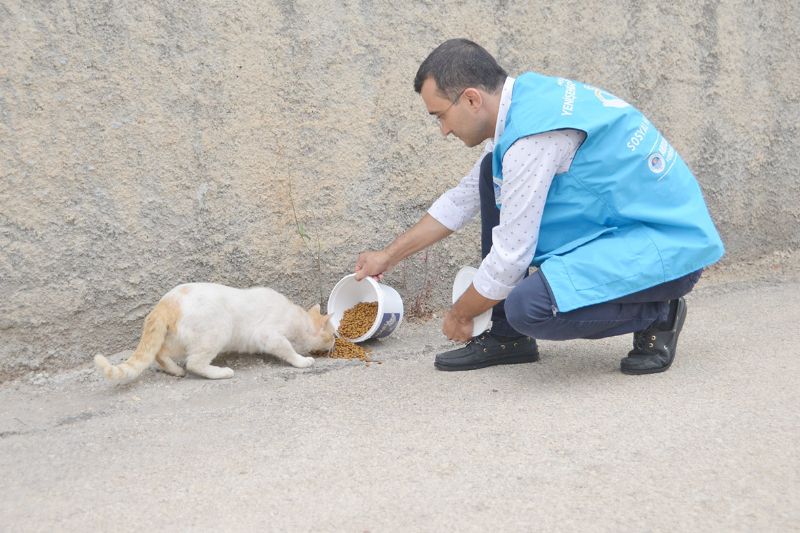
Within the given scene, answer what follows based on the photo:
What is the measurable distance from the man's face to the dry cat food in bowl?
804 mm

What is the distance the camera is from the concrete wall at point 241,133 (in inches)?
130

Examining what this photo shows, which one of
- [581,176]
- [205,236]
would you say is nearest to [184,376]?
[205,236]

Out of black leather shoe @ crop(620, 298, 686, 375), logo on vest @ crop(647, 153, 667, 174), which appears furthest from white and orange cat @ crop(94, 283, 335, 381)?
logo on vest @ crop(647, 153, 667, 174)

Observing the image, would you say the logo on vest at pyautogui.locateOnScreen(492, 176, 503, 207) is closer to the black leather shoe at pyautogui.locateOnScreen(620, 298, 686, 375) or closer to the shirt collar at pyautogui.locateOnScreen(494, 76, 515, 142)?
the shirt collar at pyautogui.locateOnScreen(494, 76, 515, 142)

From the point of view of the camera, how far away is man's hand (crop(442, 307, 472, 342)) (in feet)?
10.6

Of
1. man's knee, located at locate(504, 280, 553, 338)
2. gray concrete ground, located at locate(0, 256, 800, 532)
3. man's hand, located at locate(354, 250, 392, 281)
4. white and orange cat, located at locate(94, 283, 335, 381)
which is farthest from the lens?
man's hand, located at locate(354, 250, 392, 281)

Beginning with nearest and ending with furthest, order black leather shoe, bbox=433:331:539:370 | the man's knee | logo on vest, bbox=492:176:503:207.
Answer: the man's knee
logo on vest, bbox=492:176:503:207
black leather shoe, bbox=433:331:539:370

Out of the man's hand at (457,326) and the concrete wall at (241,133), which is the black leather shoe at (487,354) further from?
the concrete wall at (241,133)

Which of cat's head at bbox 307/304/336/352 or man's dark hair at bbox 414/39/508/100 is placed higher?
man's dark hair at bbox 414/39/508/100

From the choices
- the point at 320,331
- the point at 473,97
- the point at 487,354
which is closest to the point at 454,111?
the point at 473,97

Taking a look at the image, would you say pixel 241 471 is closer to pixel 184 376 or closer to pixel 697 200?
pixel 184 376

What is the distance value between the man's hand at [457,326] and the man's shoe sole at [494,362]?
18 centimetres

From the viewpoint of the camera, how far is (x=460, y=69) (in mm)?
3021

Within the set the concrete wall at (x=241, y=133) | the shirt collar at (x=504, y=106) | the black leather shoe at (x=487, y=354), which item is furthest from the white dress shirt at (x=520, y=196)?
the concrete wall at (x=241, y=133)
